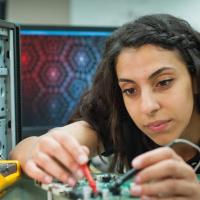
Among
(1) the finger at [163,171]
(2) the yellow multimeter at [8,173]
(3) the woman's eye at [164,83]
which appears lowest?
(2) the yellow multimeter at [8,173]

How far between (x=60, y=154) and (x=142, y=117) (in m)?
0.29

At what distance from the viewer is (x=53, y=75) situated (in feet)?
5.12

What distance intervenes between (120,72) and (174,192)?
41cm

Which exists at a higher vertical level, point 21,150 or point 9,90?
point 9,90

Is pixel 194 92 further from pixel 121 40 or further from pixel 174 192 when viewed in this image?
pixel 174 192

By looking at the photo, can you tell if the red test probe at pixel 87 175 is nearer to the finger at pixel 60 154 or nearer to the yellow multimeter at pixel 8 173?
the finger at pixel 60 154

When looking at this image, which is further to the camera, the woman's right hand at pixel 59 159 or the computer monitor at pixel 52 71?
the computer monitor at pixel 52 71

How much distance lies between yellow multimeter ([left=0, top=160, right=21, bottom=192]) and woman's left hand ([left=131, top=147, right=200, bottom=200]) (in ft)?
1.09

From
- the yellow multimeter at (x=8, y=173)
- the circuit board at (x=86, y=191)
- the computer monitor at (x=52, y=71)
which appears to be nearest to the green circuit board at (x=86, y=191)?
the circuit board at (x=86, y=191)

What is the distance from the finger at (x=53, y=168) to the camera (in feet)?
2.20

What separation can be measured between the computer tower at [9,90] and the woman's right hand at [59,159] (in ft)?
Answer: 0.89

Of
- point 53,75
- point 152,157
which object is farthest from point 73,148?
point 53,75

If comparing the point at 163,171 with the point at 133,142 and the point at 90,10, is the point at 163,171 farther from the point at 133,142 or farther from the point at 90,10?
the point at 90,10

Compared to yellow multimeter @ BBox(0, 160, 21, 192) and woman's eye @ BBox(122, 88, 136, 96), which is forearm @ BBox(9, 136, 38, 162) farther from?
woman's eye @ BBox(122, 88, 136, 96)
